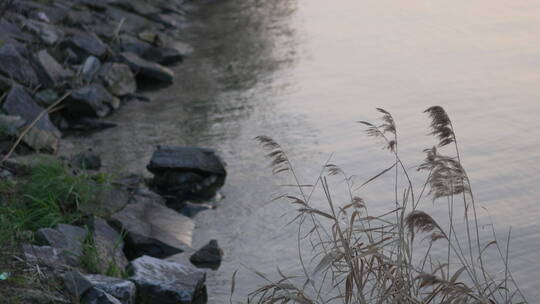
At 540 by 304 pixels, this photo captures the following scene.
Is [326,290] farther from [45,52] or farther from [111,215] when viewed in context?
[45,52]

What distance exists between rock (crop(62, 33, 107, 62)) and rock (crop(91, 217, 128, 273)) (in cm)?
546

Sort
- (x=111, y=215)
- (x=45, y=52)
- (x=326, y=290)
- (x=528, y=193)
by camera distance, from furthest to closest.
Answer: (x=45, y=52) → (x=528, y=193) → (x=111, y=215) → (x=326, y=290)

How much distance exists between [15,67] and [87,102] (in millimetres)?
849

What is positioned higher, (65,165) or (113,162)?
(65,165)

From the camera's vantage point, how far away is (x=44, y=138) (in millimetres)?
8344

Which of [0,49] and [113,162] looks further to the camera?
[0,49]

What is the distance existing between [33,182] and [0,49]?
3.41 metres

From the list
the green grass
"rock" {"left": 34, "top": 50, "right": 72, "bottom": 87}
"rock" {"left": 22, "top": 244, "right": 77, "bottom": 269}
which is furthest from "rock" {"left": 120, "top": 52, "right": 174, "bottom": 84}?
"rock" {"left": 22, "top": 244, "right": 77, "bottom": 269}

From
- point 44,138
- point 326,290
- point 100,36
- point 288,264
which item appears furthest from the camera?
point 100,36

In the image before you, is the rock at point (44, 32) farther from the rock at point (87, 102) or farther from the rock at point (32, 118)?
the rock at point (32, 118)

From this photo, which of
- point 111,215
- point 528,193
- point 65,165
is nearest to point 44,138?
point 65,165

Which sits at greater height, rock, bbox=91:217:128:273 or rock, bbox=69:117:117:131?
rock, bbox=91:217:128:273

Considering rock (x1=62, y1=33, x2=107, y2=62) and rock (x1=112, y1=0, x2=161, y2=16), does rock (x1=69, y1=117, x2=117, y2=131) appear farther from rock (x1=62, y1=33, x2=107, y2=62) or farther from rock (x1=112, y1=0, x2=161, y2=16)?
rock (x1=112, y1=0, x2=161, y2=16)

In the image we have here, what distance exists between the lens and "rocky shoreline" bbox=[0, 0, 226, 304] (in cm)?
543
